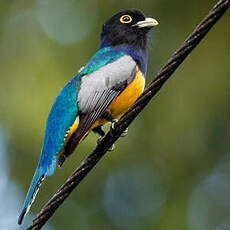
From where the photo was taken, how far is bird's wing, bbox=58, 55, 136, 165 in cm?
560

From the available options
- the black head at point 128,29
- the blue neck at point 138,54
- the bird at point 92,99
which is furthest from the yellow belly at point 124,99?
the black head at point 128,29

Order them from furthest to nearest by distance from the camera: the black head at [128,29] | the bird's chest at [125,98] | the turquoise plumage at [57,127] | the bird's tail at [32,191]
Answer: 1. the black head at [128,29]
2. the bird's chest at [125,98]
3. the turquoise plumage at [57,127]
4. the bird's tail at [32,191]

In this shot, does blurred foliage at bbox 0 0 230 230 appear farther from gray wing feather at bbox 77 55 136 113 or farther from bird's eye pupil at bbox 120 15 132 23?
gray wing feather at bbox 77 55 136 113

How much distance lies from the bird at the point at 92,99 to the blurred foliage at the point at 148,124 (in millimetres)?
4014

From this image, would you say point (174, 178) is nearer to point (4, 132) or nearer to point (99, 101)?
point (4, 132)

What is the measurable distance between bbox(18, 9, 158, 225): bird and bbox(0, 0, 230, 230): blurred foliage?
13.2ft

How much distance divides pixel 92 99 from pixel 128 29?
60.9 inches

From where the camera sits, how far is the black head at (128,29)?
6906mm

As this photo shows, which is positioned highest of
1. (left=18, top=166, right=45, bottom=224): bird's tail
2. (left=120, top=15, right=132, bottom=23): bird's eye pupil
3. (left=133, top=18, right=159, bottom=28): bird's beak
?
(left=120, top=15, right=132, bottom=23): bird's eye pupil

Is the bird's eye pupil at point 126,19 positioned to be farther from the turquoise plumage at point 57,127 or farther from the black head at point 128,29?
the turquoise plumage at point 57,127

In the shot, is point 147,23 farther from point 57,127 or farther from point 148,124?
point 148,124

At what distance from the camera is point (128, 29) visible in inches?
278

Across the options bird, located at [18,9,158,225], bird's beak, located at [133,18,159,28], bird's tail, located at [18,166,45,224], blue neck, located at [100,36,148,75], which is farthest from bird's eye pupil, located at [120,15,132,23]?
bird's tail, located at [18,166,45,224]

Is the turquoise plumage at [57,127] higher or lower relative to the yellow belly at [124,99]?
higher
